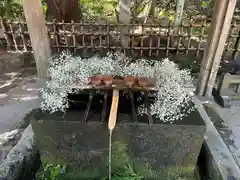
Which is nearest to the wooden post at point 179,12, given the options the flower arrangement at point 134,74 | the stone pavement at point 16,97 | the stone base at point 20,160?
the flower arrangement at point 134,74

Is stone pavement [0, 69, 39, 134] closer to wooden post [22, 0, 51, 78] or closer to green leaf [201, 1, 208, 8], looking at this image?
wooden post [22, 0, 51, 78]

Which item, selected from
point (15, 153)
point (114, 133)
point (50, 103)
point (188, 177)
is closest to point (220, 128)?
point (188, 177)

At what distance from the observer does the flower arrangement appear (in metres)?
1.80

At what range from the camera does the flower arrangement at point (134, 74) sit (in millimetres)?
1800

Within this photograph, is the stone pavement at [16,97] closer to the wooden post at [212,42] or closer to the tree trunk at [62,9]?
the tree trunk at [62,9]

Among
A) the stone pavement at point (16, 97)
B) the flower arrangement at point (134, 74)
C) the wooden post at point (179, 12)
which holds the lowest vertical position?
the stone pavement at point (16, 97)

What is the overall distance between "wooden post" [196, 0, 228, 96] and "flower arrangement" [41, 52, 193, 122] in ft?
3.84

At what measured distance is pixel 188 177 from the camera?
79.0 inches

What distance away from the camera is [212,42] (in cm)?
285

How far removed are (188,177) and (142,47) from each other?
305 cm

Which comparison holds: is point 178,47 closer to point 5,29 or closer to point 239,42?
point 239,42

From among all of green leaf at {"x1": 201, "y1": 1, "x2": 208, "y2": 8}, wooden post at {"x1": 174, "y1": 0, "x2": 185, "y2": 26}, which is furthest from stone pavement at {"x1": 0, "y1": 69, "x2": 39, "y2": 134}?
green leaf at {"x1": 201, "y1": 1, "x2": 208, "y2": 8}

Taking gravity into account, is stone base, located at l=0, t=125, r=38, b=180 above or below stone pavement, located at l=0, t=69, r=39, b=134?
above

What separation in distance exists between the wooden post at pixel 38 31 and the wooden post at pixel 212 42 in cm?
238
